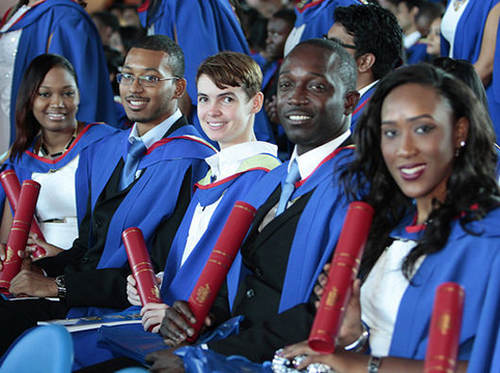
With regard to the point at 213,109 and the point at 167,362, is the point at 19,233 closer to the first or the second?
the point at 213,109

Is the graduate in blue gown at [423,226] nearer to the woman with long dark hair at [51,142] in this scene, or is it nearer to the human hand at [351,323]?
the human hand at [351,323]

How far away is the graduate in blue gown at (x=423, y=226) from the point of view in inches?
73.5

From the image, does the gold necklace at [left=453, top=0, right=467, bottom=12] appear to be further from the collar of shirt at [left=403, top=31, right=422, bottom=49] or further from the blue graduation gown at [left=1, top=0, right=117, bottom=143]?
the collar of shirt at [left=403, top=31, right=422, bottom=49]

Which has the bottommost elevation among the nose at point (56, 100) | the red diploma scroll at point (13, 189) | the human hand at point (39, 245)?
the human hand at point (39, 245)

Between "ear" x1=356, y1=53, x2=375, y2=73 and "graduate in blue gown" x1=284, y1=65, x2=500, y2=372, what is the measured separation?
1174 millimetres

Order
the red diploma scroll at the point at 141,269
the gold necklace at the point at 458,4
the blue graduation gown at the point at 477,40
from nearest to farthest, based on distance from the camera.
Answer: the red diploma scroll at the point at 141,269
the blue graduation gown at the point at 477,40
the gold necklace at the point at 458,4

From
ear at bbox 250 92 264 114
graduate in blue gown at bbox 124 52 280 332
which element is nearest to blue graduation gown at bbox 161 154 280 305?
graduate in blue gown at bbox 124 52 280 332

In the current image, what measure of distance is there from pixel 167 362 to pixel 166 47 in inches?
69.2

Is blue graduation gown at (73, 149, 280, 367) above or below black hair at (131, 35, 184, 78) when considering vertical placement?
below

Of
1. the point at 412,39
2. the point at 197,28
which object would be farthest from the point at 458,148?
the point at 412,39

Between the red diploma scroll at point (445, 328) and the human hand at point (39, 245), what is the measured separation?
2.32 m

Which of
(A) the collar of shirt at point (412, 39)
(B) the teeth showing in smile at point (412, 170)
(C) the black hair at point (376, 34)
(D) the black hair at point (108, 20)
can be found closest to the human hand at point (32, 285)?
(C) the black hair at point (376, 34)

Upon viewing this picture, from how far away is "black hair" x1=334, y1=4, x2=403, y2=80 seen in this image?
3.32m

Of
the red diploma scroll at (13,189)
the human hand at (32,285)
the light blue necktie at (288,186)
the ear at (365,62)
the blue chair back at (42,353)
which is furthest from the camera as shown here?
the red diploma scroll at (13,189)
